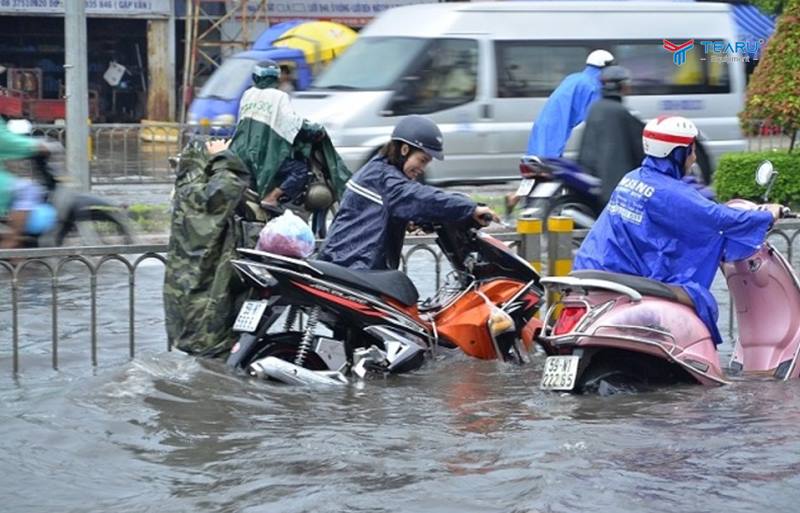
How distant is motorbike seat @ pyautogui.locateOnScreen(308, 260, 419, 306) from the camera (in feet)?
23.6

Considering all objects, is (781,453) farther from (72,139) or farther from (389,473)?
(72,139)

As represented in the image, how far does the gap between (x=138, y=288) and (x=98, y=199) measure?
1.19 metres

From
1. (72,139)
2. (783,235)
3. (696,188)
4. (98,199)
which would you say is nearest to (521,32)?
(72,139)

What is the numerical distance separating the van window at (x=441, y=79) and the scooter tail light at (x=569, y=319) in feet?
30.7

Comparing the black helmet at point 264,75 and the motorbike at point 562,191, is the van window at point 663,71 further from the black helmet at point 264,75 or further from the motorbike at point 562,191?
the black helmet at point 264,75

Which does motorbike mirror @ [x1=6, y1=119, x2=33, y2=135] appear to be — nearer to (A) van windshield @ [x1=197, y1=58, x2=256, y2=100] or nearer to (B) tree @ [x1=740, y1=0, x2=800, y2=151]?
(B) tree @ [x1=740, y1=0, x2=800, y2=151]

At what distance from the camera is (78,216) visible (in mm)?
11125

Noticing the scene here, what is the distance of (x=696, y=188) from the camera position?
716 centimetres

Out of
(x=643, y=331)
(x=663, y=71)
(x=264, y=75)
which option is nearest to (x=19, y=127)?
(x=264, y=75)

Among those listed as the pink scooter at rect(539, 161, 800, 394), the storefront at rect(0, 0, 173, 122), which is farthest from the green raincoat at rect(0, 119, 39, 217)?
the storefront at rect(0, 0, 173, 122)

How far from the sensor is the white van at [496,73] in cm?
1614

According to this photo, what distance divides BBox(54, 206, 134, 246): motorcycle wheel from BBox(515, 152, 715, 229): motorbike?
2.99 meters

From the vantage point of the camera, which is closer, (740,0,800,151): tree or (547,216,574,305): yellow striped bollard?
(547,216,574,305): yellow striped bollard

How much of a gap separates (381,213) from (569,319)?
121 centimetres
